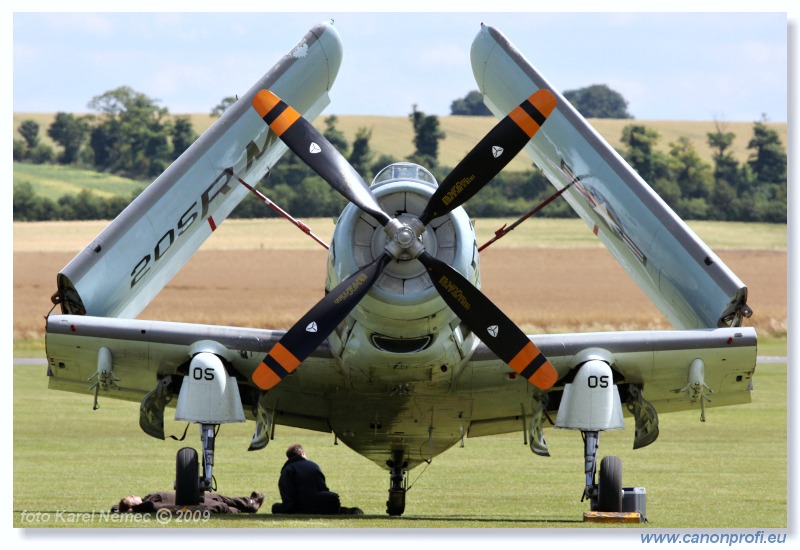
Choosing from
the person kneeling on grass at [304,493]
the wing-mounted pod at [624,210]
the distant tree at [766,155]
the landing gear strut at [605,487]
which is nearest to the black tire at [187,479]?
the person kneeling on grass at [304,493]

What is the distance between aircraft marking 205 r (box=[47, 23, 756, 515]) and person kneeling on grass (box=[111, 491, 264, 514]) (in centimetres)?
44

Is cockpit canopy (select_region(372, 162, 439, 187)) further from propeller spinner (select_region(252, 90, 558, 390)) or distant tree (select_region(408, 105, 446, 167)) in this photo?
distant tree (select_region(408, 105, 446, 167))

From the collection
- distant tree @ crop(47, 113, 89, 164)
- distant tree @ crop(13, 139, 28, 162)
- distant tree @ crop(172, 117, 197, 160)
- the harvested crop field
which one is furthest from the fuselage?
distant tree @ crop(13, 139, 28, 162)

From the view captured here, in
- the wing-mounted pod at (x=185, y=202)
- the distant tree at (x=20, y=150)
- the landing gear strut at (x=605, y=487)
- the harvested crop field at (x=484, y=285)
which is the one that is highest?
the distant tree at (x=20, y=150)

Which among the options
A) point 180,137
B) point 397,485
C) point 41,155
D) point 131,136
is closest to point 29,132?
point 41,155

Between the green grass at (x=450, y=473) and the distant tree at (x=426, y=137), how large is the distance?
35.8 m

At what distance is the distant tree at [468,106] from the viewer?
71.9 m

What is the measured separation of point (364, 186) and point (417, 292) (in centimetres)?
115

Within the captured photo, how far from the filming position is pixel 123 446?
28391 mm

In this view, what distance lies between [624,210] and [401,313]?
273 cm

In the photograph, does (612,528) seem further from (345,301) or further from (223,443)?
(223,443)

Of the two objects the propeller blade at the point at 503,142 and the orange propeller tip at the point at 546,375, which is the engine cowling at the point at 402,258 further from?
the orange propeller tip at the point at 546,375
